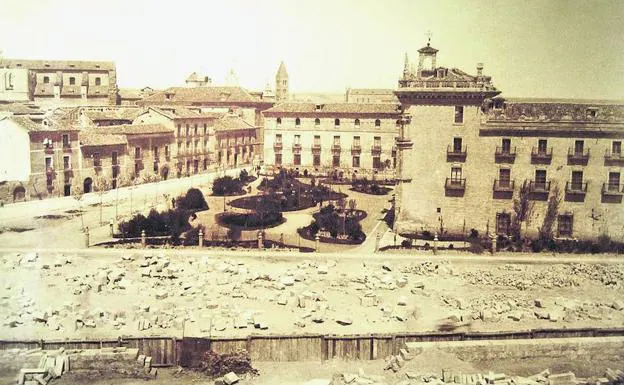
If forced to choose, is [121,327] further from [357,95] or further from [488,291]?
[357,95]

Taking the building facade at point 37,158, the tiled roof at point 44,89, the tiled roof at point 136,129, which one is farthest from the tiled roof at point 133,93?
the building facade at point 37,158

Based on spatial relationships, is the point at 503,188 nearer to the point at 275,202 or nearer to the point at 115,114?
the point at 275,202

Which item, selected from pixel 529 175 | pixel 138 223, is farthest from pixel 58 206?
pixel 529 175

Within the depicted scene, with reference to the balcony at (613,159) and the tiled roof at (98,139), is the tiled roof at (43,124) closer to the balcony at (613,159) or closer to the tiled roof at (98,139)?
the tiled roof at (98,139)

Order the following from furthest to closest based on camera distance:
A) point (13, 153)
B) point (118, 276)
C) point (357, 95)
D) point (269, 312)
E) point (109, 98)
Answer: point (357, 95) → point (109, 98) → point (13, 153) → point (118, 276) → point (269, 312)

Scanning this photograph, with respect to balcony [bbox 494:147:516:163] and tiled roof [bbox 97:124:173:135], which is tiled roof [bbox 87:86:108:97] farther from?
balcony [bbox 494:147:516:163]

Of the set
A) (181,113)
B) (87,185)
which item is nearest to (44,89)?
(181,113)

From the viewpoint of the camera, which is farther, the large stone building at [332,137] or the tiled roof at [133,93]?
the tiled roof at [133,93]
